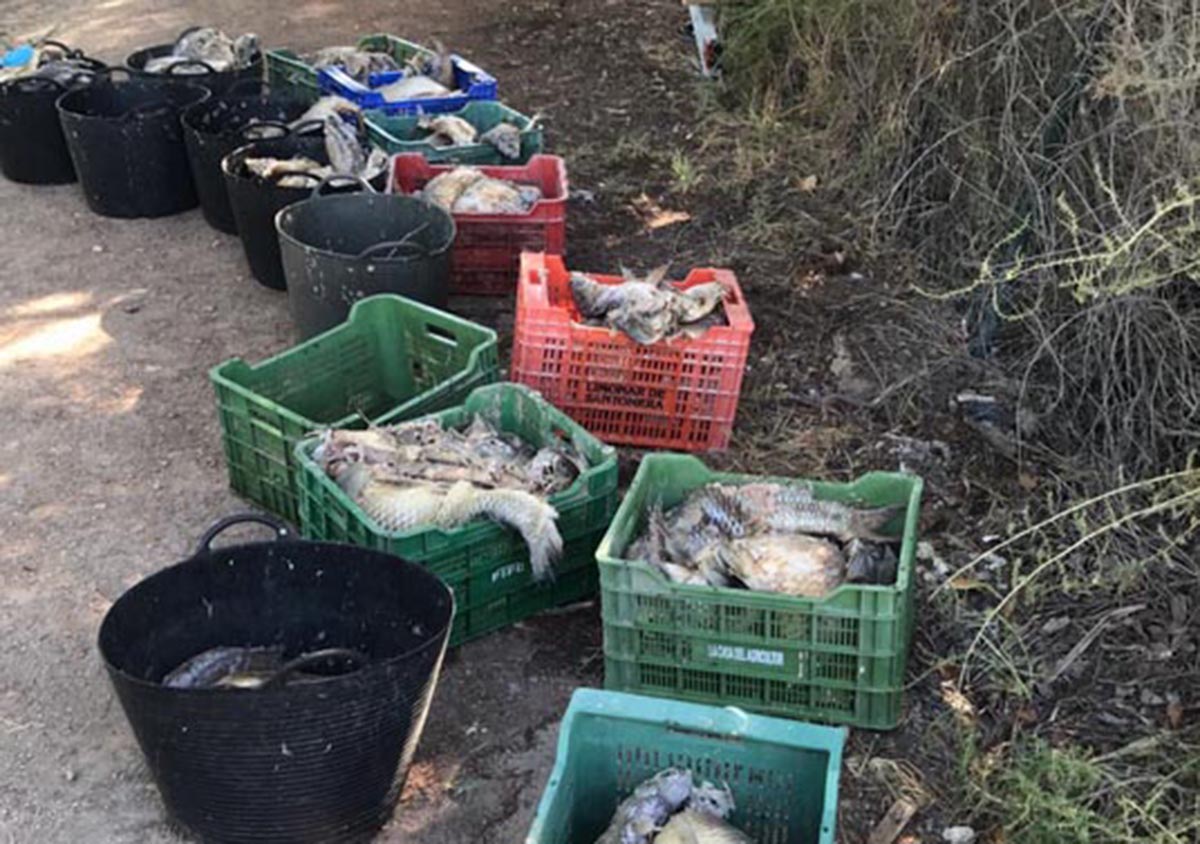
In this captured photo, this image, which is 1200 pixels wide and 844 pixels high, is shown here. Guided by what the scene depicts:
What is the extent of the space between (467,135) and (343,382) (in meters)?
1.80

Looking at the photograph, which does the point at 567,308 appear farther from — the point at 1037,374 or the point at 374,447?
the point at 1037,374

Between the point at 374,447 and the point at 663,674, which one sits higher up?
the point at 374,447

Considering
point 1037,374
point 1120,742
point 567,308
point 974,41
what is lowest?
point 1120,742

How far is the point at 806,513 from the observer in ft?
11.6

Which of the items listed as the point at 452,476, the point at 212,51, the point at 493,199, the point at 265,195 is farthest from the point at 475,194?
the point at 212,51

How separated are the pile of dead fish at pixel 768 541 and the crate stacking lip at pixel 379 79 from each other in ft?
9.83

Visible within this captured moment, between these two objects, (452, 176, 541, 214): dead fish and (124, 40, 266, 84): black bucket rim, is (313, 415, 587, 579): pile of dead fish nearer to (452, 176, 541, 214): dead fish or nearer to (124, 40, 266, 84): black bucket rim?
(452, 176, 541, 214): dead fish

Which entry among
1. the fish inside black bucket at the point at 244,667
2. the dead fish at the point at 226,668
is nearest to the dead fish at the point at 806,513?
the fish inside black bucket at the point at 244,667

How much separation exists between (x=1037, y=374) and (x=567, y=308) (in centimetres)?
149

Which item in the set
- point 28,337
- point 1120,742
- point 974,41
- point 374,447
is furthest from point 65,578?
point 974,41

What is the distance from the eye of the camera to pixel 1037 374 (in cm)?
448

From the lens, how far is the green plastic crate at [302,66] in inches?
255

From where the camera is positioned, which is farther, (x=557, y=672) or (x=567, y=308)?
(x=567, y=308)

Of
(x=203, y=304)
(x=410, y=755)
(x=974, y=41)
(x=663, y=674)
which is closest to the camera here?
(x=410, y=755)
